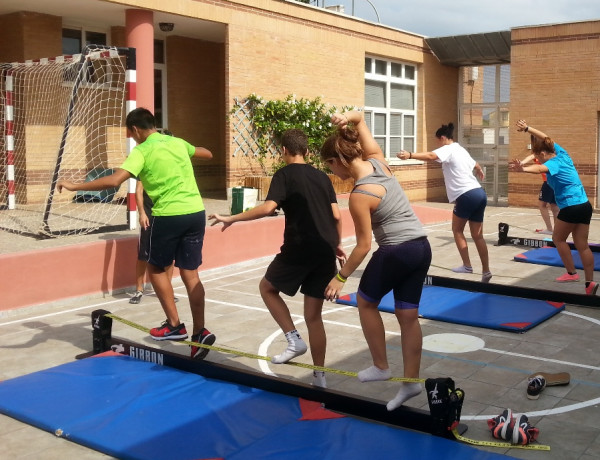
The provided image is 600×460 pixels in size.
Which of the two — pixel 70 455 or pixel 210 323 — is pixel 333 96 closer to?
pixel 210 323

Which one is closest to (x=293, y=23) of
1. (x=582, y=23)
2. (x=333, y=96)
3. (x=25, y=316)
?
(x=333, y=96)

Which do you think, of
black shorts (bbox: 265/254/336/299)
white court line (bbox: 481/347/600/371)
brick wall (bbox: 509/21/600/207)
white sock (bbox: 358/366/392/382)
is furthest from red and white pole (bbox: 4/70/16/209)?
brick wall (bbox: 509/21/600/207)

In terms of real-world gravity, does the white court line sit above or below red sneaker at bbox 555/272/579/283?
below

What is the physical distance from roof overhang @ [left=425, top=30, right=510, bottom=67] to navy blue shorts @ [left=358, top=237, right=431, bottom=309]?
1721 centimetres

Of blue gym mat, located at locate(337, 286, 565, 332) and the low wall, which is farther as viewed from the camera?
the low wall

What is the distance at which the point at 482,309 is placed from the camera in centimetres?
792

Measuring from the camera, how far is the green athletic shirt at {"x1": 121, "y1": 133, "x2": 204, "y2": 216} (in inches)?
242

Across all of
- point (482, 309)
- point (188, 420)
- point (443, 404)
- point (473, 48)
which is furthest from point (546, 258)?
point (473, 48)

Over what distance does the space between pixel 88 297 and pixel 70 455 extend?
4.76 meters

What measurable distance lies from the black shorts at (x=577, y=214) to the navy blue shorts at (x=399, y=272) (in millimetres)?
4429

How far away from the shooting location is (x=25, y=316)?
820 centimetres

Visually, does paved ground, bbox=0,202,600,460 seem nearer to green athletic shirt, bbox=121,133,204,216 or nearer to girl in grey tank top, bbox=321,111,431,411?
girl in grey tank top, bbox=321,111,431,411

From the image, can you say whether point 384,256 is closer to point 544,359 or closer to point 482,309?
point 544,359

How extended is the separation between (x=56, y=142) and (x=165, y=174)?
920 cm
